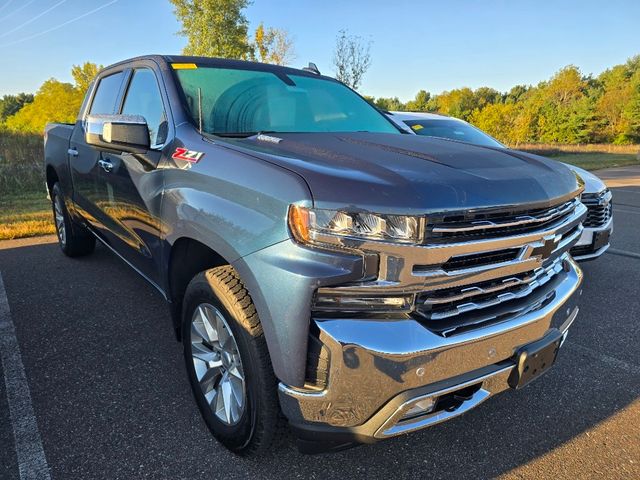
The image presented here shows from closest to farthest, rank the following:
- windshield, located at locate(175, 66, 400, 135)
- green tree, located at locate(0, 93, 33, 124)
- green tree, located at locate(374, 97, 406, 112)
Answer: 1. windshield, located at locate(175, 66, 400, 135)
2. green tree, located at locate(374, 97, 406, 112)
3. green tree, located at locate(0, 93, 33, 124)

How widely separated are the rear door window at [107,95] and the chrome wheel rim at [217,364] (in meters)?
2.13

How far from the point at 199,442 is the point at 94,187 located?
2.25 meters

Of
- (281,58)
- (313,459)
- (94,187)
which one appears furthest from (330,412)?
(281,58)

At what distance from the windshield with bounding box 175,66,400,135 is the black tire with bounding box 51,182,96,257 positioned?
2.73 meters

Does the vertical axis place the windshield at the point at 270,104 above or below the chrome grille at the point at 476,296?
above

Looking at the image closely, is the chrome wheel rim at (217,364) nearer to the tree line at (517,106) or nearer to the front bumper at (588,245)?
the front bumper at (588,245)

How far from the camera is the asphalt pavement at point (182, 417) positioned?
2.00 metres

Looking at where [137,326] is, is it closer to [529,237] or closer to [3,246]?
[529,237]

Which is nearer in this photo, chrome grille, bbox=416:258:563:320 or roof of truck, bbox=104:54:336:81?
chrome grille, bbox=416:258:563:320

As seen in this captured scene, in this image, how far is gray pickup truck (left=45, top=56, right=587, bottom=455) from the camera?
4.99 ft

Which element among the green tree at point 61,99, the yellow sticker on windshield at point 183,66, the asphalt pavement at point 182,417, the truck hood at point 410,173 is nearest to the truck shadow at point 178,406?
the asphalt pavement at point 182,417

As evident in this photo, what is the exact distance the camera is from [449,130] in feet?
20.7

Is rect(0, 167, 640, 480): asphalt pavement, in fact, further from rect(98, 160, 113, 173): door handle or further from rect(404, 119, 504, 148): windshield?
rect(404, 119, 504, 148): windshield

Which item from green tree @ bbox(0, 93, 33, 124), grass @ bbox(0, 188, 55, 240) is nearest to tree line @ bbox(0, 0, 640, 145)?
grass @ bbox(0, 188, 55, 240)
